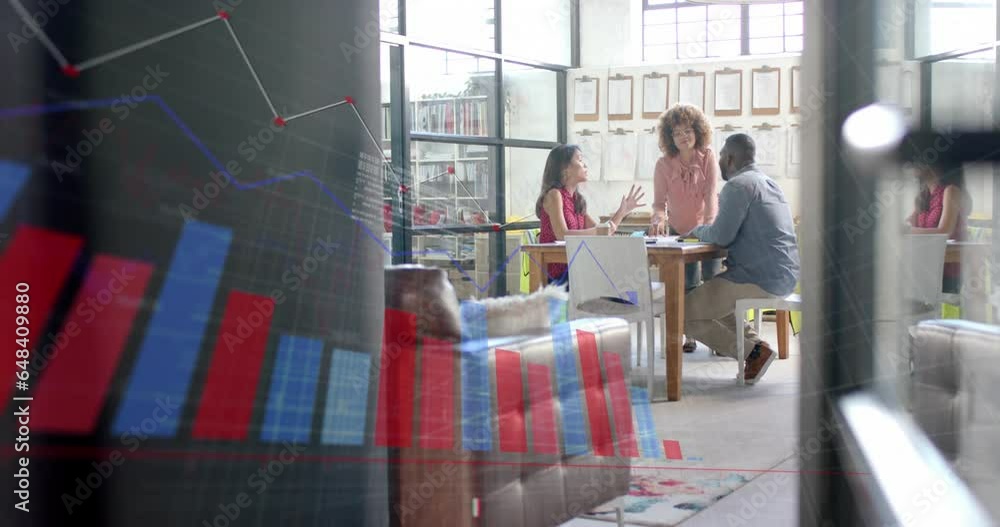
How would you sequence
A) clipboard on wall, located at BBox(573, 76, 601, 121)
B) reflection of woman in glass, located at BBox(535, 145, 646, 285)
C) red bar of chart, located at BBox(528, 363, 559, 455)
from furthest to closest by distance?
clipboard on wall, located at BBox(573, 76, 601, 121) → reflection of woman in glass, located at BBox(535, 145, 646, 285) → red bar of chart, located at BBox(528, 363, 559, 455)

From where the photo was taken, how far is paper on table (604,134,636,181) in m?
5.54

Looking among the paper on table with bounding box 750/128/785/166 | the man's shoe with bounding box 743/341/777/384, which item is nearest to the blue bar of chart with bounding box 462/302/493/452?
the man's shoe with bounding box 743/341/777/384

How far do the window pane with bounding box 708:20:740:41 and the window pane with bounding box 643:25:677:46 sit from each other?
236 mm

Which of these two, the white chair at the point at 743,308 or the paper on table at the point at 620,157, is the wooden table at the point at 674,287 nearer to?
the white chair at the point at 743,308

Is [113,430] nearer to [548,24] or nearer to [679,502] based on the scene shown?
[679,502]

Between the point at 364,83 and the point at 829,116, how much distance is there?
56 centimetres

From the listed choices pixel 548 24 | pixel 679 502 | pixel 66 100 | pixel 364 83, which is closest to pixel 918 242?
pixel 66 100

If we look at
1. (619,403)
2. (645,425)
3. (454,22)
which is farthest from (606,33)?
(619,403)

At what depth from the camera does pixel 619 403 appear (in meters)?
1.85

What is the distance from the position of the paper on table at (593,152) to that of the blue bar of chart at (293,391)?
16.3 feet

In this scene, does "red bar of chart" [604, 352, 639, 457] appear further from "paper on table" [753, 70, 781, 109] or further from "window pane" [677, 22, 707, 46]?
"window pane" [677, 22, 707, 46]

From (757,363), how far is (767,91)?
258 cm

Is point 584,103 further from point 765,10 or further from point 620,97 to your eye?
point 765,10

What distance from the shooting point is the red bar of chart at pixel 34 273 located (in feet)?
1.67
